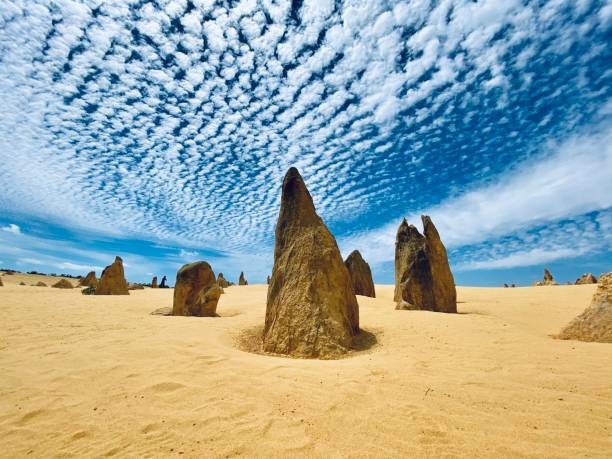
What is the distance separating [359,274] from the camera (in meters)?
18.2

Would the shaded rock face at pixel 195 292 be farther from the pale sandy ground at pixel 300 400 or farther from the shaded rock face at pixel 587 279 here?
the shaded rock face at pixel 587 279

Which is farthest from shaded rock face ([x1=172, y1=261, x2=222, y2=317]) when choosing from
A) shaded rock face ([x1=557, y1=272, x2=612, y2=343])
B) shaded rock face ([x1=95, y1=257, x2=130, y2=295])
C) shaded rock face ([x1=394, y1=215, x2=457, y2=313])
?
shaded rock face ([x1=557, y1=272, x2=612, y2=343])

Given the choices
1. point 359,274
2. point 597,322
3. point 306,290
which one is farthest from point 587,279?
point 306,290

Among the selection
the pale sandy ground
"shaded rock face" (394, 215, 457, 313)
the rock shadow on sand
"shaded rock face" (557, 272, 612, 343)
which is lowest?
the pale sandy ground

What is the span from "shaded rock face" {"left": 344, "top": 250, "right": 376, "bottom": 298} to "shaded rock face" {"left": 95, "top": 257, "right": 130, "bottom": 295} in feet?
44.3

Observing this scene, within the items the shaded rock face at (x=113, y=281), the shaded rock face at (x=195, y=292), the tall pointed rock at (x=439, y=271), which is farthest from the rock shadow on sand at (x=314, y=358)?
the shaded rock face at (x=113, y=281)

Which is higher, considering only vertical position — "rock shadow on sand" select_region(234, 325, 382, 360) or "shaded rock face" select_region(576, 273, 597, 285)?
"shaded rock face" select_region(576, 273, 597, 285)

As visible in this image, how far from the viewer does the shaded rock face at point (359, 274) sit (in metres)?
18.2

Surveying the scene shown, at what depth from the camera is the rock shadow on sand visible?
633 cm

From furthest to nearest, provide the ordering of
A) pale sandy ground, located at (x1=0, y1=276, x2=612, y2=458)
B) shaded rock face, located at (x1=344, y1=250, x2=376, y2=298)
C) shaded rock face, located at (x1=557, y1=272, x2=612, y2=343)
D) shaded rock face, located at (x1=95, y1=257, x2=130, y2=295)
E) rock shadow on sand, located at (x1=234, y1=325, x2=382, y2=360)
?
1. shaded rock face, located at (x1=95, y1=257, x2=130, y2=295)
2. shaded rock face, located at (x1=344, y1=250, x2=376, y2=298)
3. shaded rock face, located at (x1=557, y1=272, x2=612, y2=343)
4. rock shadow on sand, located at (x1=234, y1=325, x2=382, y2=360)
5. pale sandy ground, located at (x1=0, y1=276, x2=612, y2=458)

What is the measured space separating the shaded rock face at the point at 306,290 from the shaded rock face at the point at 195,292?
16.1 feet

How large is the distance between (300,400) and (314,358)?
2503 mm

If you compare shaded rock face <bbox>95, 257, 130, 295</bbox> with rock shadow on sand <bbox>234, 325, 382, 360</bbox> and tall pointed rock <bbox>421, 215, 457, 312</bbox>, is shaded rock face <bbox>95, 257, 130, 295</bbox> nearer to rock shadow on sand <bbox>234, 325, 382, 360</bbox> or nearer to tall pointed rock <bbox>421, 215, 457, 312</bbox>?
rock shadow on sand <bbox>234, 325, 382, 360</bbox>

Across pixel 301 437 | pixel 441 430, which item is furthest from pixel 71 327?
pixel 441 430
